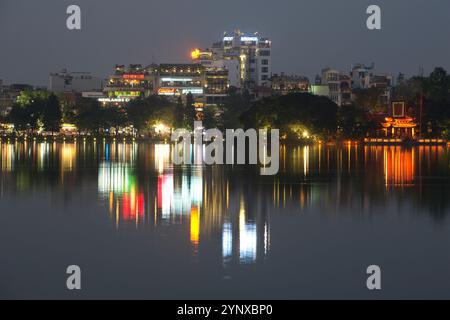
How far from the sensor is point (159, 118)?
132m

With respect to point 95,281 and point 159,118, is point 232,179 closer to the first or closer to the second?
point 95,281

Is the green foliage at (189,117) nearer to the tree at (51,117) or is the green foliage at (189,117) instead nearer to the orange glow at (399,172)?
the tree at (51,117)

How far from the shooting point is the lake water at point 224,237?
51.7 ft

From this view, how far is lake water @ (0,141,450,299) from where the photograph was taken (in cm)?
1575

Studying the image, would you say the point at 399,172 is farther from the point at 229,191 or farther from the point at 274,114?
the point at 274,114

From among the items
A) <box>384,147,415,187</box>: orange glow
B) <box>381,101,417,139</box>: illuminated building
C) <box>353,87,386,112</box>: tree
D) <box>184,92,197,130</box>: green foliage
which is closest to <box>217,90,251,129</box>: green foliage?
<box>184,92,197,130</box>: green foliage

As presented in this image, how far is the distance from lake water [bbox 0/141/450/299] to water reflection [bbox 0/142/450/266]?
2.3 inches

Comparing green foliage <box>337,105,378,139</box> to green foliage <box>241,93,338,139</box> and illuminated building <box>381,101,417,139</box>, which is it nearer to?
green foliage <box>241,93,338,139</box>

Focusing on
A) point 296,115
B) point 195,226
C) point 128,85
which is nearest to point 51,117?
point 296,115

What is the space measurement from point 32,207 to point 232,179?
1275 centimetres

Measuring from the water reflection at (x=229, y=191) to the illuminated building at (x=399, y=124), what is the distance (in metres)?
48.9

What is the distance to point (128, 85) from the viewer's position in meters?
187

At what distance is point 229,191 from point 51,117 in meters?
98.1
